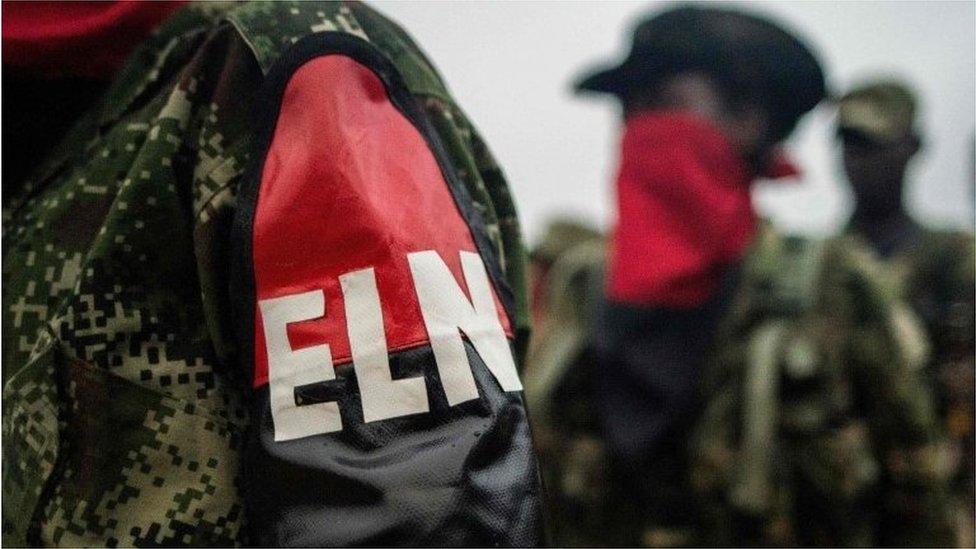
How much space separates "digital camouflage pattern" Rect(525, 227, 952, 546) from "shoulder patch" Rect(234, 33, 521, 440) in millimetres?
1823

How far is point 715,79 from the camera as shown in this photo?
2.92 meters

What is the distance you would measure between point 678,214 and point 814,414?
61cm

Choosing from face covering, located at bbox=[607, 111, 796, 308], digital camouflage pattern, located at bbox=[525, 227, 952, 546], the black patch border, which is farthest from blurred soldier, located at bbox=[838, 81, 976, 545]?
the black patch border

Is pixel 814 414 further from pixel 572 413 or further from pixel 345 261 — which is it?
pixel 345 261

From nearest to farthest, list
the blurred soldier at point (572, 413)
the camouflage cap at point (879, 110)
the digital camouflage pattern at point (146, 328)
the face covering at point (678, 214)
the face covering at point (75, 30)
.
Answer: the digital camouflage pattern at point (146, 328) → the face covering at point (75, 30) → the face covering at point (678, 214) → the blurred soldier at point (572, 413) → the camouflage cap at point (879, 110)

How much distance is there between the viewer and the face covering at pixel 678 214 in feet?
8.93

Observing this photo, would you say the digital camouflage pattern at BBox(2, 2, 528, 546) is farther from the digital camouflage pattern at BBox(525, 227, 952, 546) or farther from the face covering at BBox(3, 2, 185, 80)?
the digital camouflage pattern at BBox(525, 227, 952, 546)

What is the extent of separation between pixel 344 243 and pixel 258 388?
13cm

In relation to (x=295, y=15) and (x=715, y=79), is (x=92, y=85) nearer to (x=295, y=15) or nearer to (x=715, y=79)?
(x=295, y=15)

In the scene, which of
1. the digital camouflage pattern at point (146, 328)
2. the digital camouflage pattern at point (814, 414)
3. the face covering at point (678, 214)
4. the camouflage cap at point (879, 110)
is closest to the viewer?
the digital camouflage pattern at point (146, 328)

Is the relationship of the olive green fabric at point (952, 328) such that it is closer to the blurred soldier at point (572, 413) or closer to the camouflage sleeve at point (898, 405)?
the camouflage sleeve at point (898, 405)

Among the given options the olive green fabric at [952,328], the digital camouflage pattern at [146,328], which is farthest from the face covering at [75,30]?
the olive green fabric at [952,328]

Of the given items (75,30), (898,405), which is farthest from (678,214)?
(75,30)

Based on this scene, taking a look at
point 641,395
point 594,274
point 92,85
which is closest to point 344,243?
point 92,85
